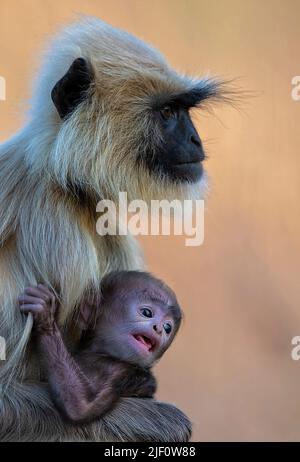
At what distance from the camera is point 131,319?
317 cm

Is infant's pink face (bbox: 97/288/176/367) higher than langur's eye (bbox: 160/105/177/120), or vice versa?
langur's eye (bbox: 160/105/177/120)

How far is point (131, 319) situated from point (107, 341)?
11 centimetres

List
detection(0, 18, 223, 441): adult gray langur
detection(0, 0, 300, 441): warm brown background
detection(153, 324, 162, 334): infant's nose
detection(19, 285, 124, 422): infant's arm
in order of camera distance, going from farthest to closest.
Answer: detection(0, 0, 300, 441): warm brown background
detection(153, 324, 162, 334): infant's nose
detection(0, 18, 223, 441): adult gray langur
detection(19, 285, 124, 422): infant's arm

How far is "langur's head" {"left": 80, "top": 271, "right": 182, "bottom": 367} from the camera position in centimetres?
313

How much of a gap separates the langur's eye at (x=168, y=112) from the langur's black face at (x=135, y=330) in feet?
2.17

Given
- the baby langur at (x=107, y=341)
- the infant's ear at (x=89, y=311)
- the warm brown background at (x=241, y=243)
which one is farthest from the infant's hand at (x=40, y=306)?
the warm brown background at (x=241, y=243)

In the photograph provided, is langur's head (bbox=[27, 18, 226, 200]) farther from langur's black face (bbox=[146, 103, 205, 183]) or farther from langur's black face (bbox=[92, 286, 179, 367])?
langur's black face (bbox=[92, 286, 179, 367])

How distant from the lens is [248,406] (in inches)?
227

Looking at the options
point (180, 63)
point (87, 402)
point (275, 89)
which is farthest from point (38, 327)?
point (275, 89)

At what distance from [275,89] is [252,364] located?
163 centimetres

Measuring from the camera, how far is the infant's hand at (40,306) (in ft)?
9.86

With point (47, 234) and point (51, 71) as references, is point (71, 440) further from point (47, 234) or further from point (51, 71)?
point (51, 71)

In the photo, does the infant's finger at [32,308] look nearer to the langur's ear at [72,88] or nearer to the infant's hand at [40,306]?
the infant's hand at [40,306]

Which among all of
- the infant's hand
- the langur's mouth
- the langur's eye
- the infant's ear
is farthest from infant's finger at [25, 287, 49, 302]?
the langur's eye
